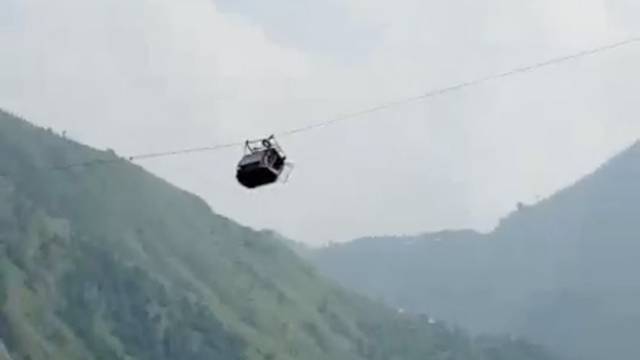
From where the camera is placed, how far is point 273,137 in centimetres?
2745

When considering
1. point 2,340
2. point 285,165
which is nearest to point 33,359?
point 2,340

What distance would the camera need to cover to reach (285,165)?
89.9 feet

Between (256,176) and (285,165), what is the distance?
91 cm

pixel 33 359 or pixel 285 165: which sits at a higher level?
pixel 33 359

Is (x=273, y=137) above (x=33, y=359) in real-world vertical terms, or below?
below

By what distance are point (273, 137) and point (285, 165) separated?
796 millimetres

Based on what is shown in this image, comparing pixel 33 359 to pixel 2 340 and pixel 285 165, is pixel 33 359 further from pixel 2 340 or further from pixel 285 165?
pixel 285 165

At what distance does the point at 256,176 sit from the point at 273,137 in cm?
121

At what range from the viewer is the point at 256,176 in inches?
1061

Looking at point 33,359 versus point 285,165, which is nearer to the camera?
point 285,165

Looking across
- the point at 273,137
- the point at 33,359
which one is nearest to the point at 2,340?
the point at 33,359

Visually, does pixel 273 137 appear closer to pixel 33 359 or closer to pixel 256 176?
pixel 256 176

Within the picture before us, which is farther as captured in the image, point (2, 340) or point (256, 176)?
point (2, 340)

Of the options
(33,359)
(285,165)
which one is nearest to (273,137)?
(285,165)
